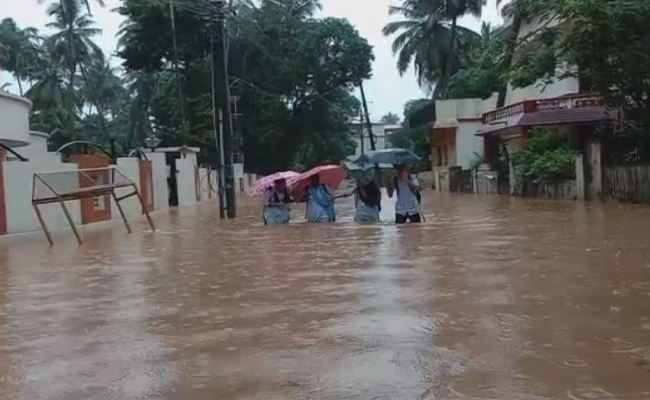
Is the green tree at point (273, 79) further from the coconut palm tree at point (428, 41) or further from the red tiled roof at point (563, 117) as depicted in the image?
the red tiled roof at point (563, 117)

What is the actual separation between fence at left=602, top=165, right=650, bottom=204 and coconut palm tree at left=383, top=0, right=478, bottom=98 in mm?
31168

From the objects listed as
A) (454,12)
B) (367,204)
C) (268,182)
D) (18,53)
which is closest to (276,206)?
(268,182)

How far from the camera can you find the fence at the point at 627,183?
81.7 feet

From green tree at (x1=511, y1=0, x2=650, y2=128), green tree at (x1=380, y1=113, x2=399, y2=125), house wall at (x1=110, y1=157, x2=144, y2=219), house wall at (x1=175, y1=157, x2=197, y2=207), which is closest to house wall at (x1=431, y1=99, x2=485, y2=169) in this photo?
house wall at (x1=175, y1=157, x2=197, y2=207)

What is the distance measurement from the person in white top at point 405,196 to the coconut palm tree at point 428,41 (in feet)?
130

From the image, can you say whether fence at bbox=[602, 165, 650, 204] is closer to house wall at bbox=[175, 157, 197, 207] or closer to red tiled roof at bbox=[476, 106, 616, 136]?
red tiled roof at bbox=[476, 106, 616, 136]

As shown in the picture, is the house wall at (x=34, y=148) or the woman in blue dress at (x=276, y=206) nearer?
the woman in blue dress at (x=276, y=206)

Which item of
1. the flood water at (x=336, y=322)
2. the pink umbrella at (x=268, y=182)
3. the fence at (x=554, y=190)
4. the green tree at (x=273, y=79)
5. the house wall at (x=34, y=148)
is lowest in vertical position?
the flood water at (x=336, y=322)

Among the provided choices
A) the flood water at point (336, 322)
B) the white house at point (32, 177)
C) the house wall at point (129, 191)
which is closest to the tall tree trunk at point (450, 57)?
the house wall at point (129, 191)

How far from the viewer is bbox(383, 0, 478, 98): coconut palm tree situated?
58281 millimetres

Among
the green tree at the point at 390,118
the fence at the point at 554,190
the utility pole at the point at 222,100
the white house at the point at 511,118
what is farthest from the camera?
the green tree at the point at 390,118

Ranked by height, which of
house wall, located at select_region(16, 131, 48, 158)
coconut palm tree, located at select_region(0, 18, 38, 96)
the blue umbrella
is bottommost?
the blue umbrella

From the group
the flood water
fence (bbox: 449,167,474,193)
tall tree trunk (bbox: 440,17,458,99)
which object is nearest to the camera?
the flood water

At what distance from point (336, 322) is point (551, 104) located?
1196 inches
